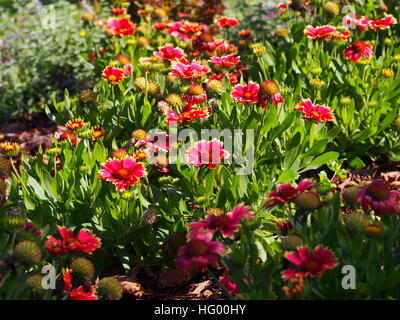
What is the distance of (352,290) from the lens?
1945 mm

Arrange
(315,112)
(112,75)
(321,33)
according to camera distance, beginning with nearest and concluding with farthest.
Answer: (315,112) → (112,75) → (321,33)

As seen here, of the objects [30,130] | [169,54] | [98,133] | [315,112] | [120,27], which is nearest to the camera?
[315,112]

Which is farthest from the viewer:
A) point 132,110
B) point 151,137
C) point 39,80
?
point 39,80

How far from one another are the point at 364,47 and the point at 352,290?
2.04 metres

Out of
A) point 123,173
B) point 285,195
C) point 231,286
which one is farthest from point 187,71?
point 231,286

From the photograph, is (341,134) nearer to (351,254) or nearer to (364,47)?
(364,47)

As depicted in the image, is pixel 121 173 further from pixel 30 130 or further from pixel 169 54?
pixel 30 130

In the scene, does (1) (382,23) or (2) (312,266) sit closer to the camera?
(2) (312,266)

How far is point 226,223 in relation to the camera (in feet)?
6.62

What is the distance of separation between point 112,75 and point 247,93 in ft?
2.96

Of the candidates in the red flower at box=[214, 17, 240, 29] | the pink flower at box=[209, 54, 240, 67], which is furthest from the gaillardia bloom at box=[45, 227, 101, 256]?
the red flower at box=[214, 17, 240, 29]

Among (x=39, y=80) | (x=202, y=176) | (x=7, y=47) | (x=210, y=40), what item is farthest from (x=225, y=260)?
(x=7, y=47)

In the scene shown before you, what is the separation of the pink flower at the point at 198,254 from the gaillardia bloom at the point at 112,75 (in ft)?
5.45

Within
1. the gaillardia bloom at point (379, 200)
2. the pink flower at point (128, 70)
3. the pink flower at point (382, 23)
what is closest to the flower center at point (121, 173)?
the gaillardia bloom at point (379, 200)
